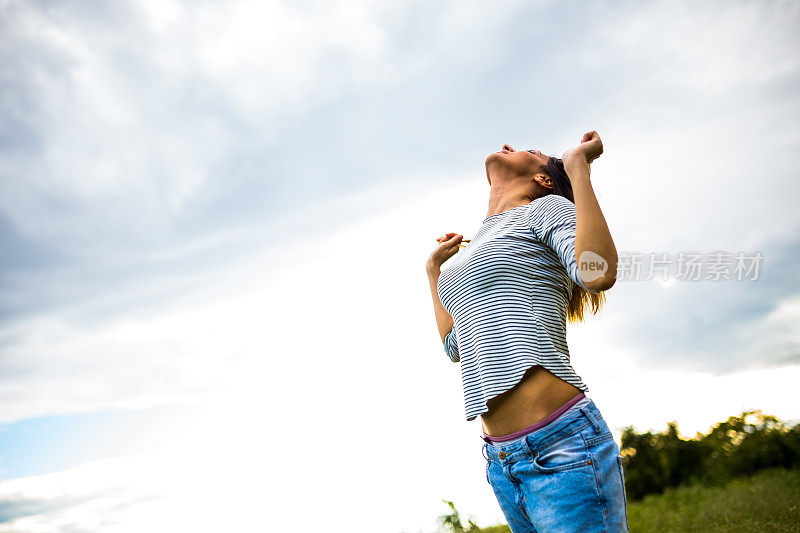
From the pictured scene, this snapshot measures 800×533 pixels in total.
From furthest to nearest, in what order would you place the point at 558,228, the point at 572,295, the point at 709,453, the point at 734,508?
1. the point at 709,453
2. the point at 734,508
3. the point at 572,295
4. the point at 558,228

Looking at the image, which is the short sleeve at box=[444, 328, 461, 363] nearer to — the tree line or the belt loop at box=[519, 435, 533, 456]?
the belt loop at box=[519, 435, 533, 456]

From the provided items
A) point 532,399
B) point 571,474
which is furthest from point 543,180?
point 571,474

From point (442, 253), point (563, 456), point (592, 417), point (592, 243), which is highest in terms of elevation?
point (442, 253)

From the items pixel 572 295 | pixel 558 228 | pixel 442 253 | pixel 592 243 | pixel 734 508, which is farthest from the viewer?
pixel 734 508

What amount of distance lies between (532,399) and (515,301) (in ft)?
1.18

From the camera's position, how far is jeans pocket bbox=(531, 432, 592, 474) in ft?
6.46

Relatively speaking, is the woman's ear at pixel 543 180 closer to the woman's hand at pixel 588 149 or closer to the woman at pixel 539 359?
the woman at pixel 539 359

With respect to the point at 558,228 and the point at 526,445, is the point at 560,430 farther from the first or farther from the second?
the point at 558,228

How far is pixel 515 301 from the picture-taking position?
7.34 ft

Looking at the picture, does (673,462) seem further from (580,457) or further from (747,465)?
(580,457)

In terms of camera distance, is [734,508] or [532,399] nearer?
[532,399]

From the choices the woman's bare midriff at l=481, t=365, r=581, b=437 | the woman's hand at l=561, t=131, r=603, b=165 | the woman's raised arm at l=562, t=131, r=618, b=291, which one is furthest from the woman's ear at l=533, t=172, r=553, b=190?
the woman's bare midriff at l=481, t=365, r=581, b=437

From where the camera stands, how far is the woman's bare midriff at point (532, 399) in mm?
2076

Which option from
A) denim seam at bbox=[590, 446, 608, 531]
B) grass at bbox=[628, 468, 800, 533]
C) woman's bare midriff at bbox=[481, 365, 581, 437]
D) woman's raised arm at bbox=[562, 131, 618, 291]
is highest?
woman's raised arm at bbox=[562, 131, 618, 291]
